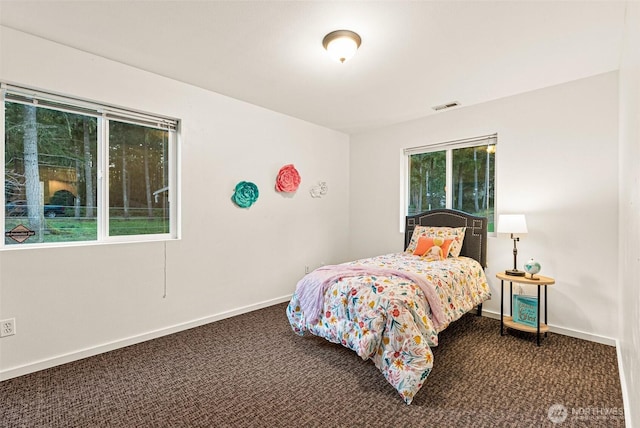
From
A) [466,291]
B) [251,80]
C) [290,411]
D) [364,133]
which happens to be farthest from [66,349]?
[364,133]

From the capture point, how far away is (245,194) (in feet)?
11.8

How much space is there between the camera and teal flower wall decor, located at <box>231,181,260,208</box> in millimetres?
3539

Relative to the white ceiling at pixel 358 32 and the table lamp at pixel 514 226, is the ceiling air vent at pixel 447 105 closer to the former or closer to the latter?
the white ceiling at pixel 358 32

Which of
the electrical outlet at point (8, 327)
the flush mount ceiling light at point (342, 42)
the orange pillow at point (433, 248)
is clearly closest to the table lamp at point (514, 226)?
the orange pillow at point (433, 248)

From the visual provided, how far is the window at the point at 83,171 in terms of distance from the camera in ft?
7.77

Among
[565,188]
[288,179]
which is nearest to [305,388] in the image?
[288,179]

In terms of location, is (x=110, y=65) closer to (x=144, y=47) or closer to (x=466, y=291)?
(x=144, y=47)

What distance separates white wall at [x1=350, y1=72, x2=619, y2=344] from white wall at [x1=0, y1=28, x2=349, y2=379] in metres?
2.14

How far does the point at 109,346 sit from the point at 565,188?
4.37 meters

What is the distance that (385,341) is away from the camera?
2.15m

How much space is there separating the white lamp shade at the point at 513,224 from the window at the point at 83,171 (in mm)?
3246

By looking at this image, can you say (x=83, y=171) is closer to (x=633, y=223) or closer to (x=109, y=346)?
(x=109, y=346)

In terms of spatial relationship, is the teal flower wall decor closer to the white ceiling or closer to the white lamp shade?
the white ceiling

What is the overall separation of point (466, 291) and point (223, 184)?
270cm
